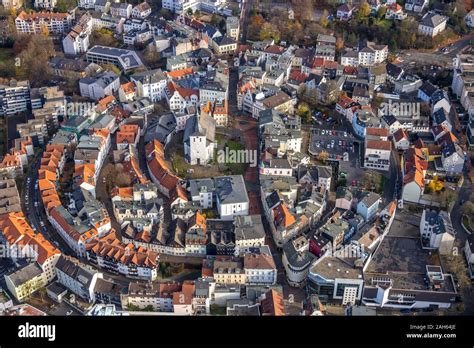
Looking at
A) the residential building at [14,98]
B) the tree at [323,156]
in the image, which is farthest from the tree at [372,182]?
the residential building at [14,98]

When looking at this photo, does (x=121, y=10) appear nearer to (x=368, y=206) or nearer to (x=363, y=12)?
(x=363, y=12)

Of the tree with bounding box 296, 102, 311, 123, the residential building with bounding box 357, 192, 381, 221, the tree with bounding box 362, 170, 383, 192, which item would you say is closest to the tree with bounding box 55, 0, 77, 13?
the tree with bounding box 296, 102, 311, 123

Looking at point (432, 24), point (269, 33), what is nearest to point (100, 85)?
point (269, 33)

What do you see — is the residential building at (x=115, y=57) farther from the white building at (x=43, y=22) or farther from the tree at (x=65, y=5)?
the tree at (x=65, y=5)

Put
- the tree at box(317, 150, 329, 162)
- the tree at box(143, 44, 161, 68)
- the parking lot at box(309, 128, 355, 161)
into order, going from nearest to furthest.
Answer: the tree at box(317, 150, 329, 162)
the parking lot at box(309, 128, 355, 161)
the tree at box(143, 44, 161, 68)

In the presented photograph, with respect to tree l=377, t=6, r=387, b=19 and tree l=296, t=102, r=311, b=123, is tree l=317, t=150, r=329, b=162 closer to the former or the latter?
tree l=296, t=102, r=311, b=123
